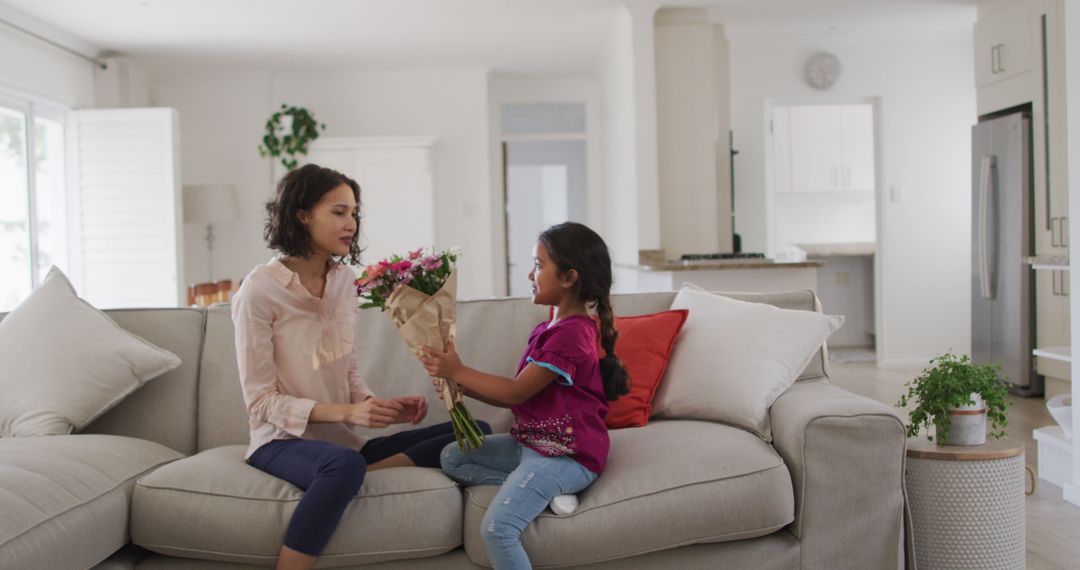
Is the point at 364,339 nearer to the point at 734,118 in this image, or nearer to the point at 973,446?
the point at 973,446

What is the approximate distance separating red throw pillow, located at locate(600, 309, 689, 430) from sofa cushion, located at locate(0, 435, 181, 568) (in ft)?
3.82

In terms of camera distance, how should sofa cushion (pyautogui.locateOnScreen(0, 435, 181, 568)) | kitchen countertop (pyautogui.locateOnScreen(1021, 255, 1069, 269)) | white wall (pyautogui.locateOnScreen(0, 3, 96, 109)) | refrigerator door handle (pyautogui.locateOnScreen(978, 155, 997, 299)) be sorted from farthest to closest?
refrigerator door handle (pyautogui.locateOnScreen(978, 155, 997, 299))
white wall (pyautogui.locateOnScreen(0, 3, 96, 109))
kitchen countertop (pyautogui.locateOnScreen(1021, 255, 1069, 269))
sofa cushion (pyautogui.locateOnScreen(0, 435, 181, 568))

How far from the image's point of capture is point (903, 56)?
716 cm

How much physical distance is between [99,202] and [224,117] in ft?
5.82

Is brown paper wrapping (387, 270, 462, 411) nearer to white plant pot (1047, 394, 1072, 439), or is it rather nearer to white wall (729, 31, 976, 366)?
white plant pot (1047, 394, 1072, 439)

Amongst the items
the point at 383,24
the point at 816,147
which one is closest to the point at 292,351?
the point at 383,24

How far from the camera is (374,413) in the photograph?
6.62 feet

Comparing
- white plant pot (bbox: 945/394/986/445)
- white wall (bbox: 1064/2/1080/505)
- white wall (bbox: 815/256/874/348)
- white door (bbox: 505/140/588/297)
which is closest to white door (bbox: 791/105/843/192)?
white wall (bbox: 815/256/874/348)

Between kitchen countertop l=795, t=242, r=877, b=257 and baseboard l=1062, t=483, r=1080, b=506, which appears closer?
baseboard l=1062, t=483, r=1080, b=506

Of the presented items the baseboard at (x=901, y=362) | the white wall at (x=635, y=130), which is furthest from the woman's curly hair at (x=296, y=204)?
the baseboard at (x=901, y=362)

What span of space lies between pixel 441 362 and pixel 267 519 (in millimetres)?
480

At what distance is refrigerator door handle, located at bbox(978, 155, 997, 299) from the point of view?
5906 millimetres

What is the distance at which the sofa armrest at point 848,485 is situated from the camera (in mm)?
2074

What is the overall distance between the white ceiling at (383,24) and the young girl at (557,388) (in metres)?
4.18
